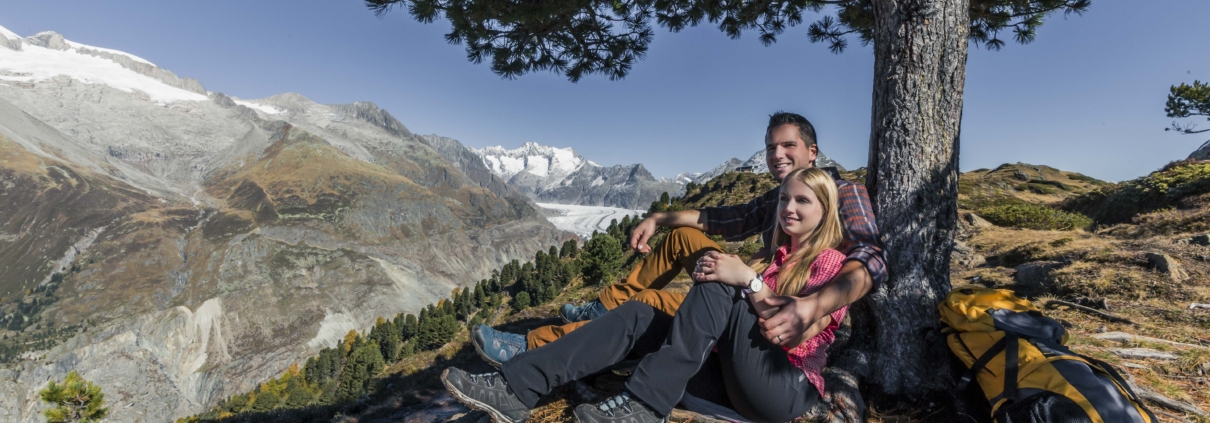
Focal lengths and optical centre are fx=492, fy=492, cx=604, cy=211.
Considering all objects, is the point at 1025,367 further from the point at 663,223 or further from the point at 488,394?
the point at 488,394

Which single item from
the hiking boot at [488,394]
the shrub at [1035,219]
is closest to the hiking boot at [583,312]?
the hiking boot at [488,394]

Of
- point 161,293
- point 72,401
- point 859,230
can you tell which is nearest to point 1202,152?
point 859,230

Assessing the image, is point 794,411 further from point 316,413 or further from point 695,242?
point 316,413

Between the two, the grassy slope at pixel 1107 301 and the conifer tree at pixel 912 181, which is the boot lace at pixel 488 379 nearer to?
the grassy slope at pixel 1107 301

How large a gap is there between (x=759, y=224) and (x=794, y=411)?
2066 mm

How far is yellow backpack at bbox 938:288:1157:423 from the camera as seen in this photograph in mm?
2471

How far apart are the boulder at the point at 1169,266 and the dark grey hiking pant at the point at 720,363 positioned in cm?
615

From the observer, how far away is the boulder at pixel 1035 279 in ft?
21.0

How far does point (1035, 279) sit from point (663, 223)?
225 inches

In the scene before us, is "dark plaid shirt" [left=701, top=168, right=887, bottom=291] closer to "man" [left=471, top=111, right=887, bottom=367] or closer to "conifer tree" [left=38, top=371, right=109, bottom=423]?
"man" [left=471, top=111, right=887, bottom=367]

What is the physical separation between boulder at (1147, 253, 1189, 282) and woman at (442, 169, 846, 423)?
5.96 m

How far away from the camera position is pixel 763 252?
4133 mm

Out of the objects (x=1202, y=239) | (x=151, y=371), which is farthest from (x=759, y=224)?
(x=151, y=371)

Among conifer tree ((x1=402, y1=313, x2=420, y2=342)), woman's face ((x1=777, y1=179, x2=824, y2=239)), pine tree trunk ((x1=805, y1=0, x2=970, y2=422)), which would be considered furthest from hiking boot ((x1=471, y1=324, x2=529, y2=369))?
conifer tree ((x1=402, y1=313, x2=420, y2=342))
